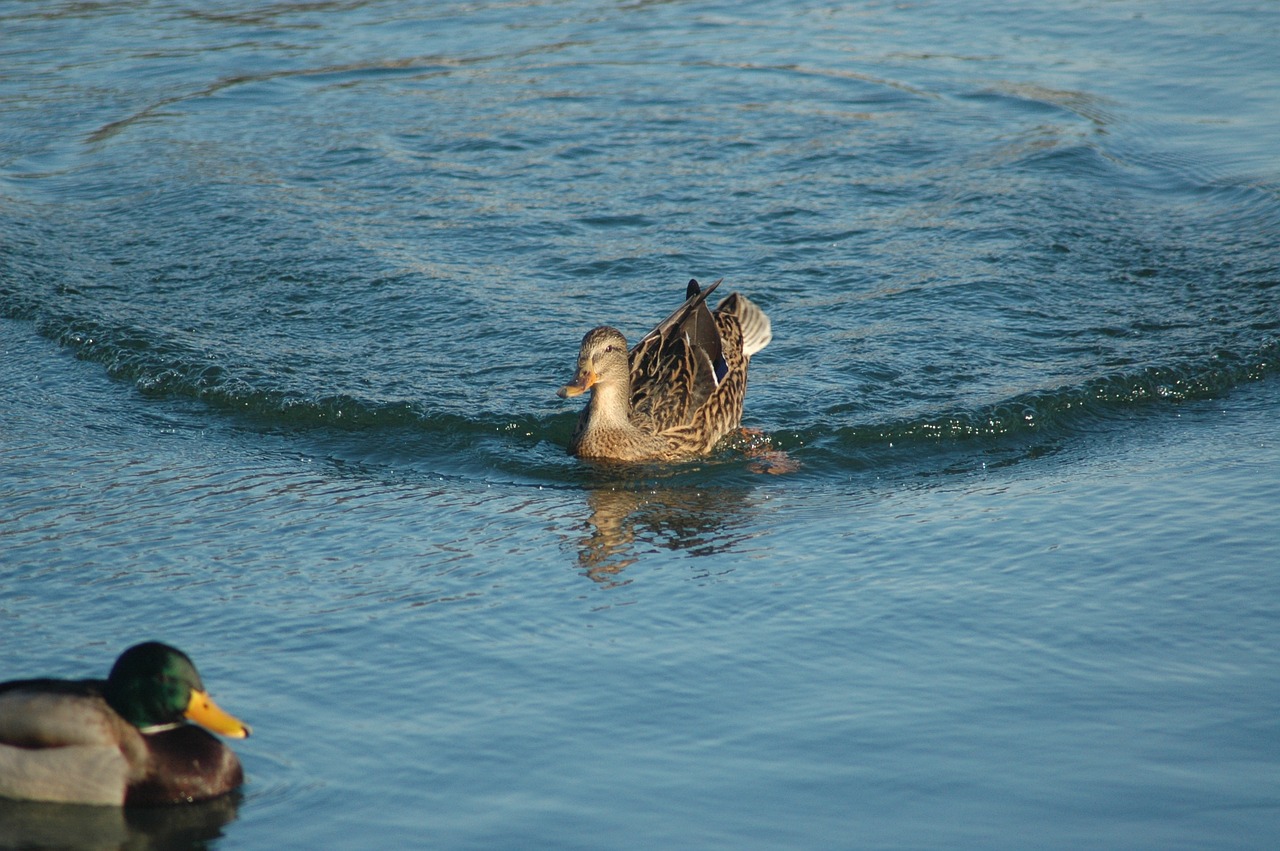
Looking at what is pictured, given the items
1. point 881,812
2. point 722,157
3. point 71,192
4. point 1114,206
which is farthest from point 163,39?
point 881,812

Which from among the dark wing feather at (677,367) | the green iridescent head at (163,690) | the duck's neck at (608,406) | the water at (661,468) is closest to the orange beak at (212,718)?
the green iridescent head at (163,690)

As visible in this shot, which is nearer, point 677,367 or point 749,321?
point 677,367

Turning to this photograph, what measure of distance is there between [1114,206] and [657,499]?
612 cm

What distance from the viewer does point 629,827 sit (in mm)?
4984

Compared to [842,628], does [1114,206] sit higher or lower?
higher

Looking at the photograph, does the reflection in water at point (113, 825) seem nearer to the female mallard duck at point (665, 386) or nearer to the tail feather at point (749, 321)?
the female mallard duck at point (665, 386)

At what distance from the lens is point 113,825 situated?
17.1 ft

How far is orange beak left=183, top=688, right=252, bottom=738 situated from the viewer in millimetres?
5203

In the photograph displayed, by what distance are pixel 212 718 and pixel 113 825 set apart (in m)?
0.51

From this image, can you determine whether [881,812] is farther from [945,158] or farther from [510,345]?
[945,158]

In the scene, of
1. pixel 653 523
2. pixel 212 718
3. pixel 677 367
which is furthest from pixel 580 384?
pixel 212 718

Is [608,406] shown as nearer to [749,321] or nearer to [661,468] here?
[661,468]

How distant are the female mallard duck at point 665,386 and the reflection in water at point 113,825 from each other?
382cm

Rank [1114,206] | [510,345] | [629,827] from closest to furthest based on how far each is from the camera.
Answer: [629,827]
[510,345]
[1114,206]
